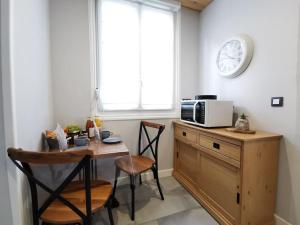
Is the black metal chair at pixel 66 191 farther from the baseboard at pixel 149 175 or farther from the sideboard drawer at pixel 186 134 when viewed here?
the sideboard drawer at pixel 186 134

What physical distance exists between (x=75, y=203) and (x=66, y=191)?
0.60 feet

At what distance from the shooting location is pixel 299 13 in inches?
54.6

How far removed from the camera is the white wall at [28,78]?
3.22ft

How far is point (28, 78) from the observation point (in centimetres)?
120

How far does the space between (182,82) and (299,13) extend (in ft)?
5.03

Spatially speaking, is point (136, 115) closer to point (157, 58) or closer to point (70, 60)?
point (157, 58)

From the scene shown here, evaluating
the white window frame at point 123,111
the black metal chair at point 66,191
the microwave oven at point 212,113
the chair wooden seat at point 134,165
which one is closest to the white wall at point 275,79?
the microwave oven at point 212,113

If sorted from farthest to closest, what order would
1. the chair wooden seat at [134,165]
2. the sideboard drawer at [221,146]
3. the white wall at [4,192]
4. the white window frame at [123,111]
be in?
the white window frame at [123,111], the chair wooden seat at [134,165], the sideboard drawer at [221,146], the white wall at [4,192]

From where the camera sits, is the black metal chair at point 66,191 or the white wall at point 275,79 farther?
the white wall at point 275,79

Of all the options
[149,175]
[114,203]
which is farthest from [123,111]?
[114,203]

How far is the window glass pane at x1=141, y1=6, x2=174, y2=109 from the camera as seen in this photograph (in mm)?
2436

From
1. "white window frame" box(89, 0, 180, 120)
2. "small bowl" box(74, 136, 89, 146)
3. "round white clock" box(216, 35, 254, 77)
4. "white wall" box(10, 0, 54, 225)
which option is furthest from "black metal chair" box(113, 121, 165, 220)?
"round white clock" box(216, 35, 254, 77)

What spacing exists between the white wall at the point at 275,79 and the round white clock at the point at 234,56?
0.20ft

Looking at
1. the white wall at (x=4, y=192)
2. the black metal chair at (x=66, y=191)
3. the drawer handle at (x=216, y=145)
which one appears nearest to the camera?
the black metal chair at (x=66, y=191)
